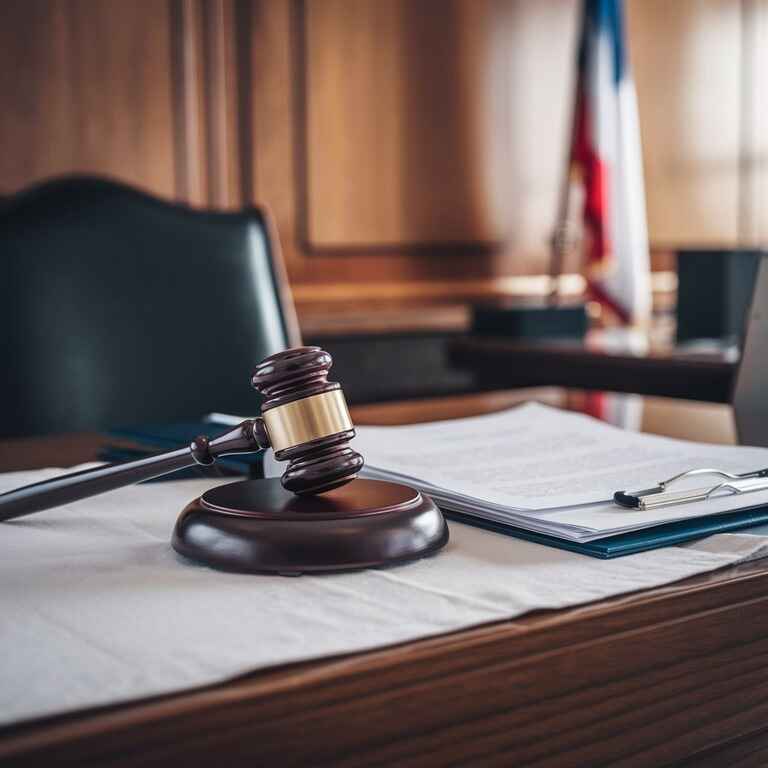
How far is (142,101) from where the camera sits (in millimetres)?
2107

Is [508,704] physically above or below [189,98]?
below

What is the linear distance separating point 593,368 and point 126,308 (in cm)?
85

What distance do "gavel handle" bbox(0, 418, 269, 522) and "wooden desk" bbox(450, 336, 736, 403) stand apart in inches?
46.0

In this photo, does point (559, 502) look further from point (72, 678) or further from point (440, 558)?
point (72, 678)

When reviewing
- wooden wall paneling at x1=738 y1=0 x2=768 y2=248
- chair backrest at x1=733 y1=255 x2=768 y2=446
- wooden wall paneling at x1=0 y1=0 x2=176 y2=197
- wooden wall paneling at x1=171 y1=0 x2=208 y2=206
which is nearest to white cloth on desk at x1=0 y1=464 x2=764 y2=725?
chair backrest at x1=733 y1=255 x2=768 y2=446

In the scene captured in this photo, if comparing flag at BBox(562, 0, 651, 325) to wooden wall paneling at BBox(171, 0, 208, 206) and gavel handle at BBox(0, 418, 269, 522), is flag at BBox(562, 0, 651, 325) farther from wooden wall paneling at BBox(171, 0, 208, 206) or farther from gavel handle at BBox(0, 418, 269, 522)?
gavel handle at BBox(0, 418, 269, 522)

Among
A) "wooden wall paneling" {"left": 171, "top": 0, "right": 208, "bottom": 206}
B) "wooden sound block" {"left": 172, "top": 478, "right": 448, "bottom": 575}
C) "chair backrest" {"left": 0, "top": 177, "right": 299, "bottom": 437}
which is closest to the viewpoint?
"wooden sound block" {"left": 172, "top": 478, "right": 448, "bottom": 575}

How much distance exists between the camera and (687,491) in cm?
58

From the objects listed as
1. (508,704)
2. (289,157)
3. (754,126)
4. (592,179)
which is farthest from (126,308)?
(754,126)

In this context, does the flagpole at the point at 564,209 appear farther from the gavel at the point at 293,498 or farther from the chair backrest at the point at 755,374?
the gavel at the point at 293,498

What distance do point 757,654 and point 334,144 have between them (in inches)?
79.5

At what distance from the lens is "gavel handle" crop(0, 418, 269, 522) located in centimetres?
54

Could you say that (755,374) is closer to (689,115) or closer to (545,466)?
(545,466)

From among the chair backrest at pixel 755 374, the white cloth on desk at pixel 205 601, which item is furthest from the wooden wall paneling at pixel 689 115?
the white cloth on desk at pixel 205 601
